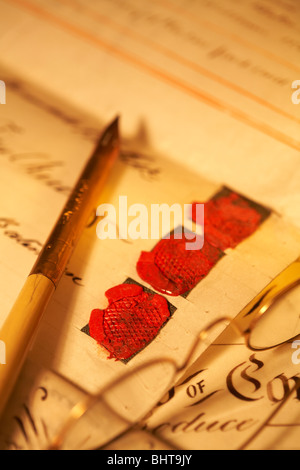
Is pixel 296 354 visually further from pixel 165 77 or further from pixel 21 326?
pixel 165 77

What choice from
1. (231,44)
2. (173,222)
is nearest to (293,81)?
(231,44)

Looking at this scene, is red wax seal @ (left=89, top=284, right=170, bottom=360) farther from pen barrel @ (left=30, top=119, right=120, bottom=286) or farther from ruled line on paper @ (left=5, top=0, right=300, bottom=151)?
ruled line on paper @ (left=5, top=0, right=300, bottom=151)

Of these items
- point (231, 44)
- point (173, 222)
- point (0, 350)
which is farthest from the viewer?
point (231, 44)

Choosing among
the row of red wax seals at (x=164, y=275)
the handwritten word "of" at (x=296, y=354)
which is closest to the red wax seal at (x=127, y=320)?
the row of red wax seals at (x=164, y=275)

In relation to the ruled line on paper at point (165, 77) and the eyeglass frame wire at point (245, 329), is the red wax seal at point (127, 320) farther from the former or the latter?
the ruled line on paper at point (165, 77)

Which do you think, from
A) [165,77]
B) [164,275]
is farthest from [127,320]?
[165,77]
